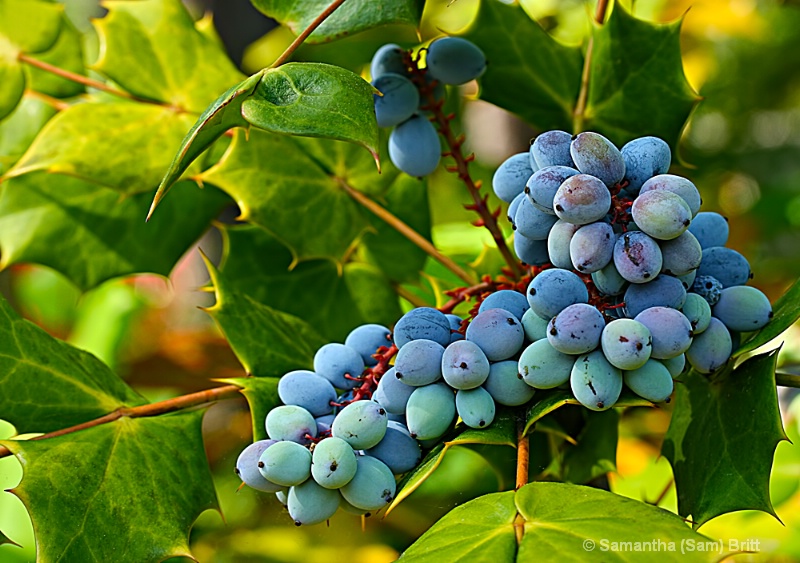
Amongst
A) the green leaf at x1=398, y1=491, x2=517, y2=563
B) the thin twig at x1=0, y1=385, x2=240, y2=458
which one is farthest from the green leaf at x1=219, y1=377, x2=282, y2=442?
the green leaf at x1=398, y1=491, x2=517, y2=563

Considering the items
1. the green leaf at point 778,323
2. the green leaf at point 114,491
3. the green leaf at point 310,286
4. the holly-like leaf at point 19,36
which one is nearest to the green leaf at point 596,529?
the green leaf at point 778,323

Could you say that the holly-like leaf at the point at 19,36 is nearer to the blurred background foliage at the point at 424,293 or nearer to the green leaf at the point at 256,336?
the blurred background foliage at the point at 424,293

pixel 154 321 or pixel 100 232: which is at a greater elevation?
pixel 100 232

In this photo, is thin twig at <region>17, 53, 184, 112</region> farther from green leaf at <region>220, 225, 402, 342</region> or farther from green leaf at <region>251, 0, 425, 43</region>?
green leaf at <region>251, 0, 425, 43</region>

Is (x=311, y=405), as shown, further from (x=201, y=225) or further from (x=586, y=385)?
(x=201, y=225)

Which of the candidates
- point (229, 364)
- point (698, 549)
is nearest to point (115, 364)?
point (229, 364)

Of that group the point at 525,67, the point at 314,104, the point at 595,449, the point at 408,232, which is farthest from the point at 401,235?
the point at 314,104
